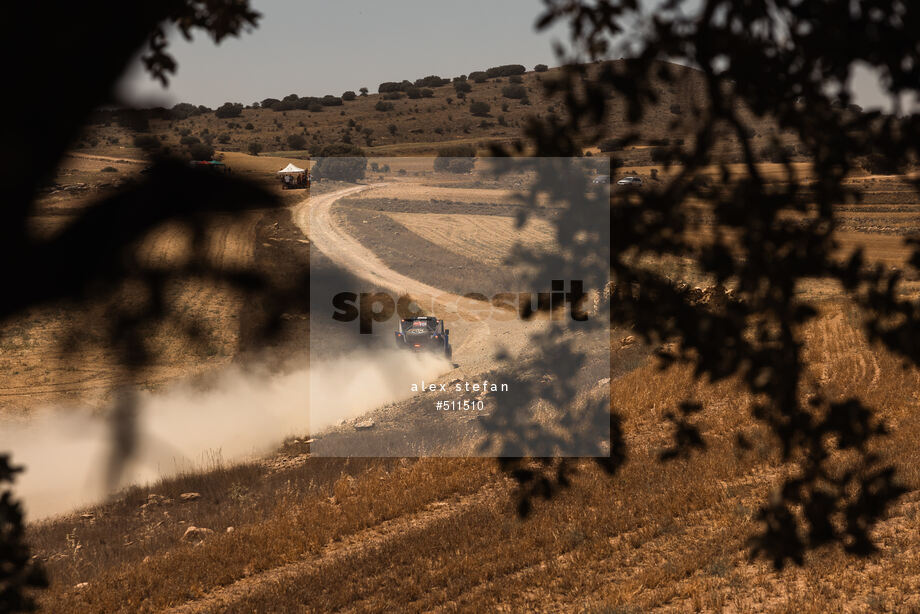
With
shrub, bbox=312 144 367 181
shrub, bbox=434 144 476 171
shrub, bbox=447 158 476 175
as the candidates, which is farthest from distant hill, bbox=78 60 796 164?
shrub, bbox=312 144 367 181

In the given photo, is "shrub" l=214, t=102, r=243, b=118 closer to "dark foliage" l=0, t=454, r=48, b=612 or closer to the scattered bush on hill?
the scattered bush on hill

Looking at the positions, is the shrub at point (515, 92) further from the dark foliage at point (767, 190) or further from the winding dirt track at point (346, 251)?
the dark foliage at point (767, 190)

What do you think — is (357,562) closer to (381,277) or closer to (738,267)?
(738,267)

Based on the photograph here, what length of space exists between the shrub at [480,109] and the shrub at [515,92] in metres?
10.4

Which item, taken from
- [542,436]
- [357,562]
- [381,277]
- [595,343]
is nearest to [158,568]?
[357,562]

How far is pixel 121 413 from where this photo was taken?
377 cm

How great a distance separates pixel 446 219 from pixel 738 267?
186ft

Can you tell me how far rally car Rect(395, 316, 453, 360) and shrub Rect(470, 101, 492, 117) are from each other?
110m

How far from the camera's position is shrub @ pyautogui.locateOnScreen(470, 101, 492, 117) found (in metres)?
136

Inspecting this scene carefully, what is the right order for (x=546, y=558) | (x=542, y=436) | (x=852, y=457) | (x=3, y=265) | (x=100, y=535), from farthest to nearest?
(x=100, y=535) → (x=852, y=457) → (x=546, y=558) → (x=542, y=436) → (x=3, y=265)

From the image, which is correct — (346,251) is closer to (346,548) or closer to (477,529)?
(346,548)

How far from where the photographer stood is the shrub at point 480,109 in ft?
446

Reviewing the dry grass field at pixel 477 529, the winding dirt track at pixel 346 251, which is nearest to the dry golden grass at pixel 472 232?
the winding dirt track at pixel 346 251

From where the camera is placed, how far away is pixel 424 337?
3112 cm
